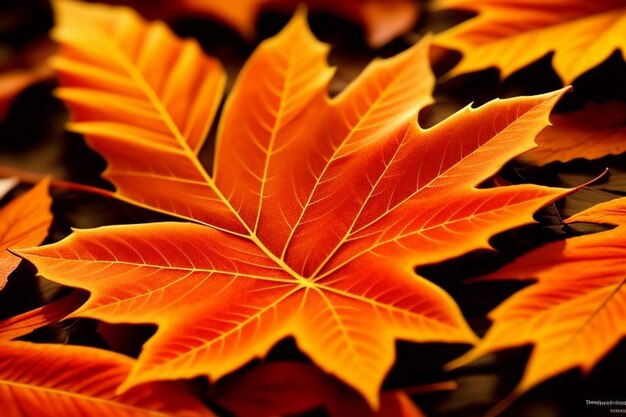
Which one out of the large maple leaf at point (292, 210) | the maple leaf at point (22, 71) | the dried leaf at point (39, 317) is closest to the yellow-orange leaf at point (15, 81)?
the maple leaf at point (22, 71)

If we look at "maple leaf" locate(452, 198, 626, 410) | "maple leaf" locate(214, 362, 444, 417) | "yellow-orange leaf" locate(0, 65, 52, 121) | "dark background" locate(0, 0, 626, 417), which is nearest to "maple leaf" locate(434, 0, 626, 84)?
"dark background" locate(0, 0, 626, 417)

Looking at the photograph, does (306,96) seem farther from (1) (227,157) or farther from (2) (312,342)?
(2) (312,342)

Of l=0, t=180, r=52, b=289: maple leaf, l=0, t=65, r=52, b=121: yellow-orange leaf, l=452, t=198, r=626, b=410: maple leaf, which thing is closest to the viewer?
l=452, t=198, r=626, b=410: maple leaf

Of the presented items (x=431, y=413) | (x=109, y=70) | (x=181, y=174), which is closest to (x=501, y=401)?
(x=431, y=413)

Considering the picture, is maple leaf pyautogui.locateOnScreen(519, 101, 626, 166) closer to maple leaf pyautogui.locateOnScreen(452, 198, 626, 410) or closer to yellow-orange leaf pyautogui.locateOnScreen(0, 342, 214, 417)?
maple leaf pyautogui.locateOnScreen(452, 198, 626, 410)

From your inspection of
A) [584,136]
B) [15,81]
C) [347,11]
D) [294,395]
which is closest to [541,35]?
[584,136]

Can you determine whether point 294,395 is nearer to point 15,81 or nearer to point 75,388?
point 75,388

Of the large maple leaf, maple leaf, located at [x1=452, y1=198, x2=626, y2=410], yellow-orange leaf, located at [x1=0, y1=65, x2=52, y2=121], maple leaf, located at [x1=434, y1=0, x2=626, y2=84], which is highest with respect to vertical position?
yellow-orange leaf, located at [x1=0, y1=65, x2=52, y2=121]

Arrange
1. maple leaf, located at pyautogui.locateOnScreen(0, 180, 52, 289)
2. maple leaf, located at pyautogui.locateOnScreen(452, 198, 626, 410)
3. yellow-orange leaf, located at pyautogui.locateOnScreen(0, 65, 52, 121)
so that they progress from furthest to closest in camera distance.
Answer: yellow-orange leaf, located at pyautogui.locateOnScreen(0, 65, 52, 121)
maple leaf, located at pyautogui.locateOnScreen(0, 180, 52, 289)
maple leaf, located at pyautogui.locateOnScreen(452, 198, 626, 410)
